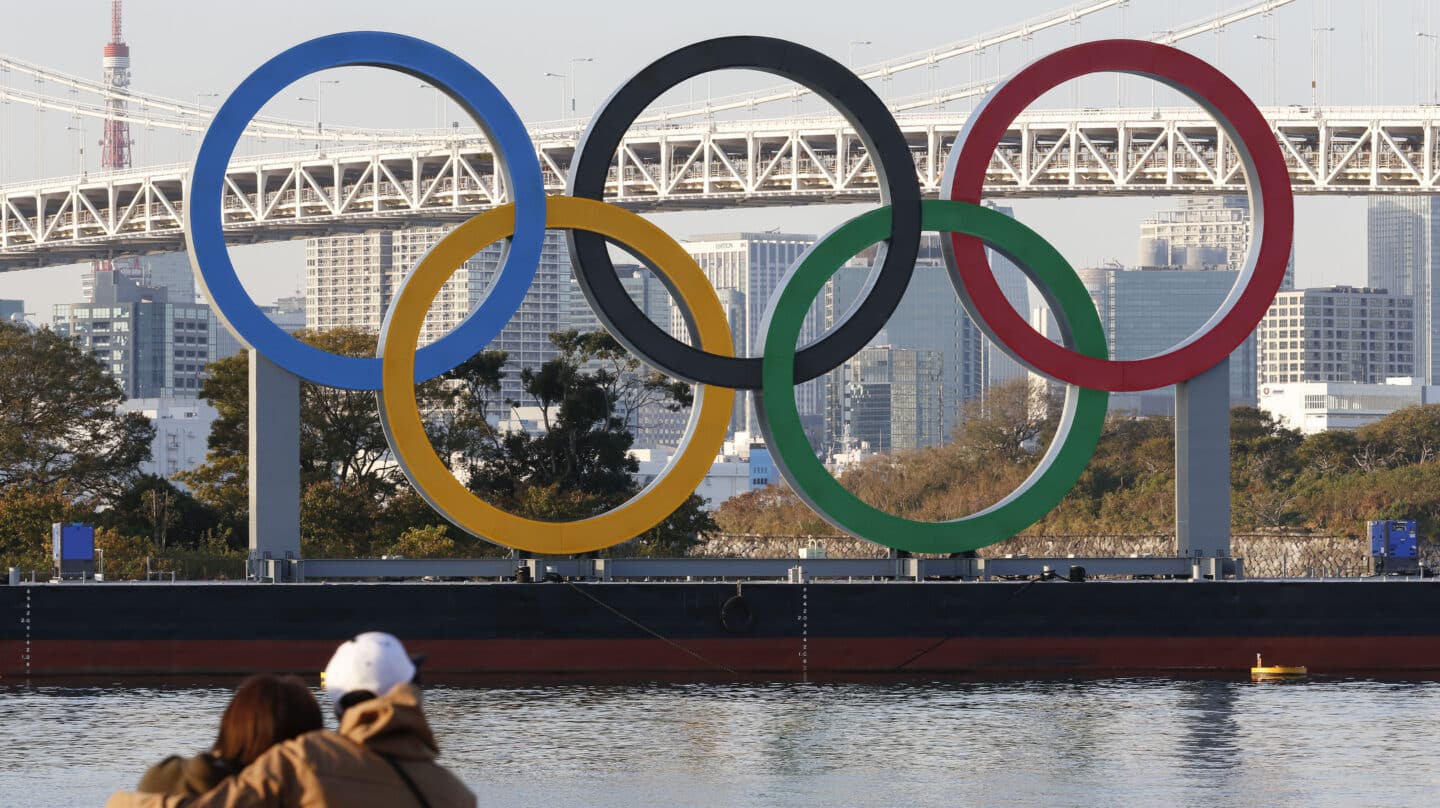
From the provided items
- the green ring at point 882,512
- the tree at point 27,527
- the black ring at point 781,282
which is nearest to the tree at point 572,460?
the tree at point 27,527

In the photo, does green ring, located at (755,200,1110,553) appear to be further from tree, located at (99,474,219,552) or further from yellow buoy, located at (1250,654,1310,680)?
tree, located at (99,474,219,552)

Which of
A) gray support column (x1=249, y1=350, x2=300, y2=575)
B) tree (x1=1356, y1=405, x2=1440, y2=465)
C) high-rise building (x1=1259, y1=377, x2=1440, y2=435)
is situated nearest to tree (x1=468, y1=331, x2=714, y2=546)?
gray support column (x1=249, y1=350, x2=300, y2=575)

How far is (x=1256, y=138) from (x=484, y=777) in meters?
17.6

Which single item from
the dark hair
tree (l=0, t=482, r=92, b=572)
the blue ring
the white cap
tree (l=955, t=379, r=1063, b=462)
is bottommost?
tree (l=0, t=482, r=92, b=572)

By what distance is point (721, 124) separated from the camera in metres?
103

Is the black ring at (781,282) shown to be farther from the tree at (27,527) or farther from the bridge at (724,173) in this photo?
the bridge at (724,173)

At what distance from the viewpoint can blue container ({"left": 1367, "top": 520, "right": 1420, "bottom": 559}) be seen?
3697cm

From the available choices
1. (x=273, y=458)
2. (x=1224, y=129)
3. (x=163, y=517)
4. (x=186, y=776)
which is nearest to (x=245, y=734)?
(x=186, y=776)

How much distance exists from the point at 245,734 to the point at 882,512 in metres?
26.6

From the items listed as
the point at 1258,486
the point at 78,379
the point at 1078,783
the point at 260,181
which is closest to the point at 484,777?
the point at 1078,783

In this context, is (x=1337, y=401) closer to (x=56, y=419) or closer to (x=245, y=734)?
(x=56, y=419)

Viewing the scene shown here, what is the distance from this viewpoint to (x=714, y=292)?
31.6m

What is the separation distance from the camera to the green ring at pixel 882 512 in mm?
33000

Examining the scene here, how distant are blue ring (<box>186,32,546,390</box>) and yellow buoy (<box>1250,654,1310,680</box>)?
1268 cm
